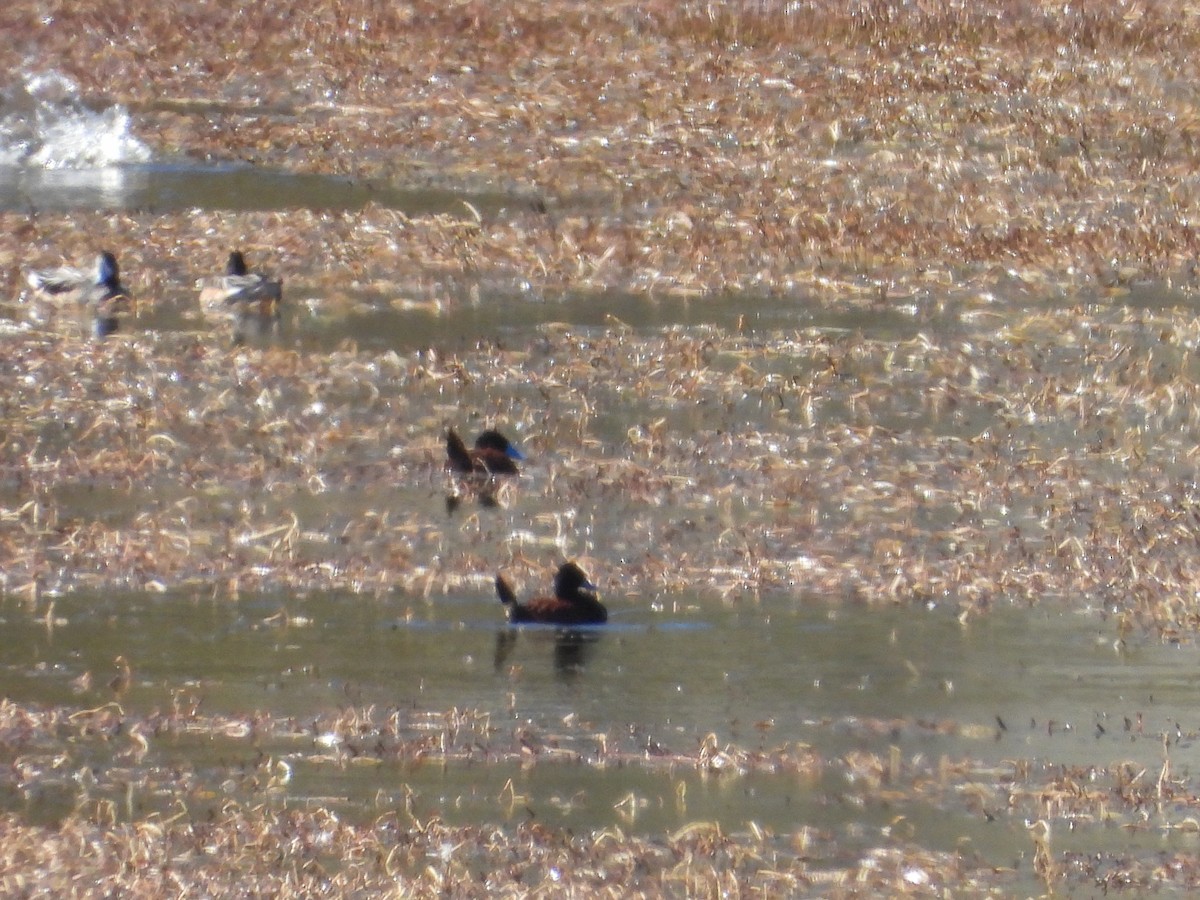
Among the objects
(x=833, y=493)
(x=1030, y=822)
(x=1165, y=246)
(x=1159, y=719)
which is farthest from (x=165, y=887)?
(x=1165, y=246)

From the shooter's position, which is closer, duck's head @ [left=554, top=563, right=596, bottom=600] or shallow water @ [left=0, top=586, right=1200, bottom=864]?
shallow water @ [left=0, top=586, right=1200, bottom=864]

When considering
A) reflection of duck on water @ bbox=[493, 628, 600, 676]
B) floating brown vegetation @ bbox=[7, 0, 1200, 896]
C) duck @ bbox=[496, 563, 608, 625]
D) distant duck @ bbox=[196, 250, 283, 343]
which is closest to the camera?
floating brown vegetation @ bbox=[7, 0, 1200, 896]

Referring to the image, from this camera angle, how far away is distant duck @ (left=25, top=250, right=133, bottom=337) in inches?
605

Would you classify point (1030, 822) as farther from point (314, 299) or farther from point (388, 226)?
point (388, 226)

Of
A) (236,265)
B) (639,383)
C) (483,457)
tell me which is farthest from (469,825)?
(236,265)

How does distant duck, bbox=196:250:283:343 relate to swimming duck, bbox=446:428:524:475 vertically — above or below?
above

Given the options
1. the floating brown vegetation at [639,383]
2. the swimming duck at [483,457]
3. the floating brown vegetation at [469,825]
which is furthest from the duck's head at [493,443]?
the floating brown vegetation at [469,825]

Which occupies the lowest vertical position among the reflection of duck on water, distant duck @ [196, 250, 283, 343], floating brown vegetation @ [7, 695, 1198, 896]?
floating brown vegetation @ [7, 695, 1198, 896]

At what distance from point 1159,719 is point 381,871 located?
3.16m

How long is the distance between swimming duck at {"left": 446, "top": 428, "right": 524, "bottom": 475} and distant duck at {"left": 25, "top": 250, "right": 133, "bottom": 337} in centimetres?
429

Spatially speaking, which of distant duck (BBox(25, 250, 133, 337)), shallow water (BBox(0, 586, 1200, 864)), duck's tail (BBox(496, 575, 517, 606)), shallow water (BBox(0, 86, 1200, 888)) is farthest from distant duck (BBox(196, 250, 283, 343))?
duck's tail (BBox(496, 575, 517, 606))

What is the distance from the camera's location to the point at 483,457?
1159 cm

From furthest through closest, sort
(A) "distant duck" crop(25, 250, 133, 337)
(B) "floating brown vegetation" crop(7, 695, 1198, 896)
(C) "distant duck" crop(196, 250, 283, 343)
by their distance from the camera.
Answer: (A) "distant duck" crop(25, 250, 133, 337)
(C) "distant duck" crop(196, 250, 283, 343)
(B) "floating brown vegetation" crop(7, 695, 1198, 896)

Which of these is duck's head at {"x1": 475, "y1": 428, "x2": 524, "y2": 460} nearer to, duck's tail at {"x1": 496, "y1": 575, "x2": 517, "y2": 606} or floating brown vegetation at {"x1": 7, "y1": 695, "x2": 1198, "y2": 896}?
duck's tail at {"x1": 496, "y1": 575, "x2": 517, "y2": 606}
